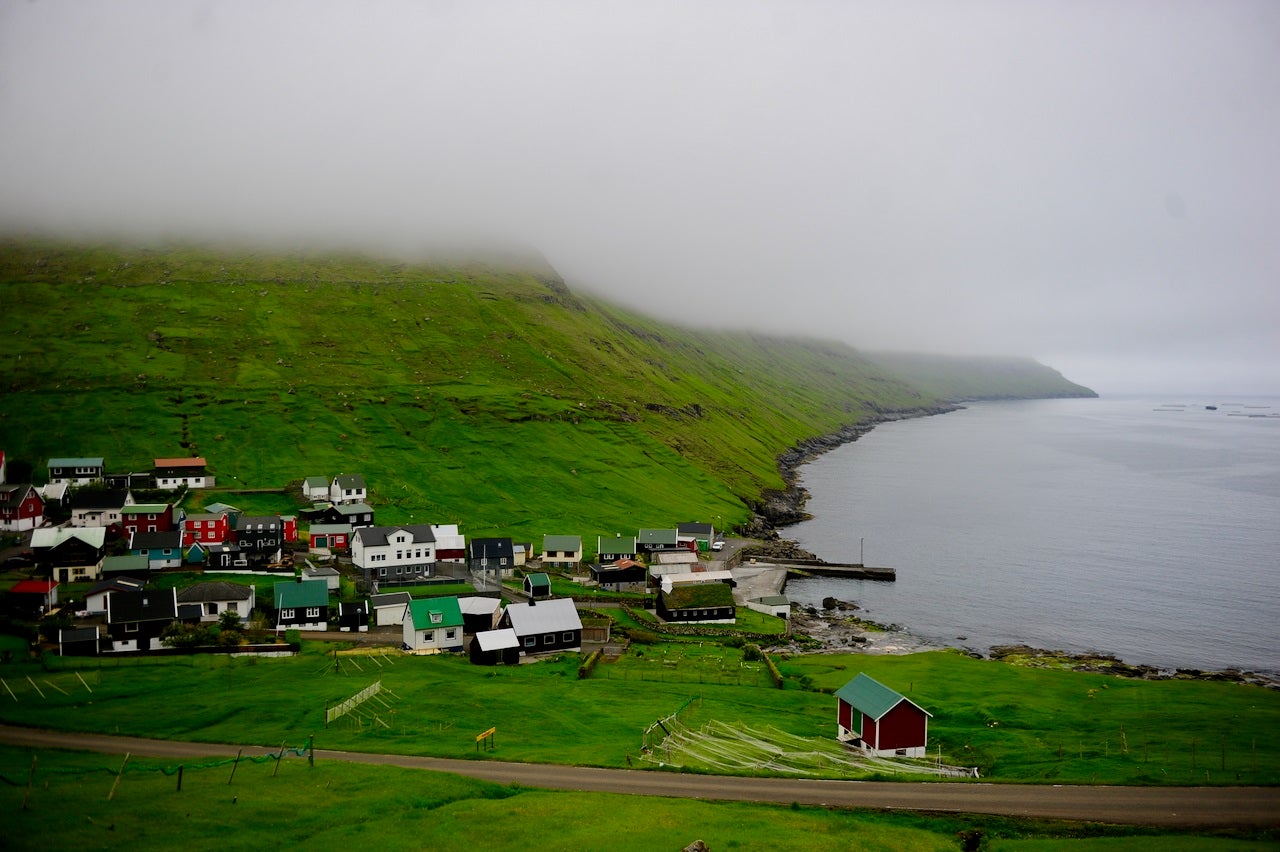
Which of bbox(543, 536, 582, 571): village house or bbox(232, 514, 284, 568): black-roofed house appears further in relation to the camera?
bbox(543, 536, 582, 571): village house

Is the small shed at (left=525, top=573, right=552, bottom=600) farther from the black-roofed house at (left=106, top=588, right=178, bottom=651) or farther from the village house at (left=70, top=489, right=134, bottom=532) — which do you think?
the village house at (left=70, top=489, right=134, bottom=532)

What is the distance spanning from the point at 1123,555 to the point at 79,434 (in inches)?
7082

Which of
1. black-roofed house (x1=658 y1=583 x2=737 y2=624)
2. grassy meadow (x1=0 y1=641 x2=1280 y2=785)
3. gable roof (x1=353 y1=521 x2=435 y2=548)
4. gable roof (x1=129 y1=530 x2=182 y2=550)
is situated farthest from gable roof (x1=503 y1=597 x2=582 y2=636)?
gable roof (x1=129 y1=530 x2=182 y2=550)

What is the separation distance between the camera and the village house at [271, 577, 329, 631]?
80.1 m

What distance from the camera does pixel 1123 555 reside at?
13600cm

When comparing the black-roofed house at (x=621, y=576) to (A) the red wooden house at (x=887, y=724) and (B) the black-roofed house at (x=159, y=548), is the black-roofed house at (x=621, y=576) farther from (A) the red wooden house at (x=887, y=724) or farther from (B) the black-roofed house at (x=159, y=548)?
(A) the red wooden house at (x=887, y=724)

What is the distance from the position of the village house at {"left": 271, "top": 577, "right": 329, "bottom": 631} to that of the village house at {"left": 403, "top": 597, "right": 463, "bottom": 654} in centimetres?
930

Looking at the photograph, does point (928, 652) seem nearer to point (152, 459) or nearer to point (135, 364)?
point (152, 459)

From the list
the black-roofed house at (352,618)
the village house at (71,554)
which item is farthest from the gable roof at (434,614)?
the village house at (71,554)

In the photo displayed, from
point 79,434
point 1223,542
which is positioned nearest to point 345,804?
point 79,434

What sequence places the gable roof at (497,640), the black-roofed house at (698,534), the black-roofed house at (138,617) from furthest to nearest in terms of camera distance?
the black-roofed house at (698,534)
the gable roof at (497,640)
the black-roofed house at (138,617)

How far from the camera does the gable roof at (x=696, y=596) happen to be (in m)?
94.8

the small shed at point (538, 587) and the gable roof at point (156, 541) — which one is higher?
the gable roof at point (156, 541)

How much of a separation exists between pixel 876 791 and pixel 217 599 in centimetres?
6614
